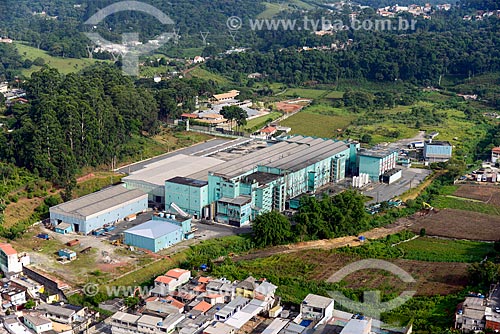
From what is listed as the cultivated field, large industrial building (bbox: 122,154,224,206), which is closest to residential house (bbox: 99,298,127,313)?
large industrial building (bbox: 122,154,224,206)

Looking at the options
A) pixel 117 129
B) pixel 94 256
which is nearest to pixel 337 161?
pixel 117 129

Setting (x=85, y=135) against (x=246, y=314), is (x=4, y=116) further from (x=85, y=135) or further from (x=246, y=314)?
(x=246, y=314)

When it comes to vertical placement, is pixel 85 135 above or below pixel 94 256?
above

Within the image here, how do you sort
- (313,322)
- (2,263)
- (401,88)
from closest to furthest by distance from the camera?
1. (313,322)
2. (2,263)
3. (401,88)

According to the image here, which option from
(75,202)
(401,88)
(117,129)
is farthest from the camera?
(401,88)

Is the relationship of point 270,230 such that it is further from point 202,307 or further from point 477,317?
point 477,317

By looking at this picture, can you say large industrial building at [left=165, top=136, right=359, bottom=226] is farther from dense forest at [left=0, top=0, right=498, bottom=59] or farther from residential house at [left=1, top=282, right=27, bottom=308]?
dense forest at [left=0, top=0, right=498, bottom=59]
